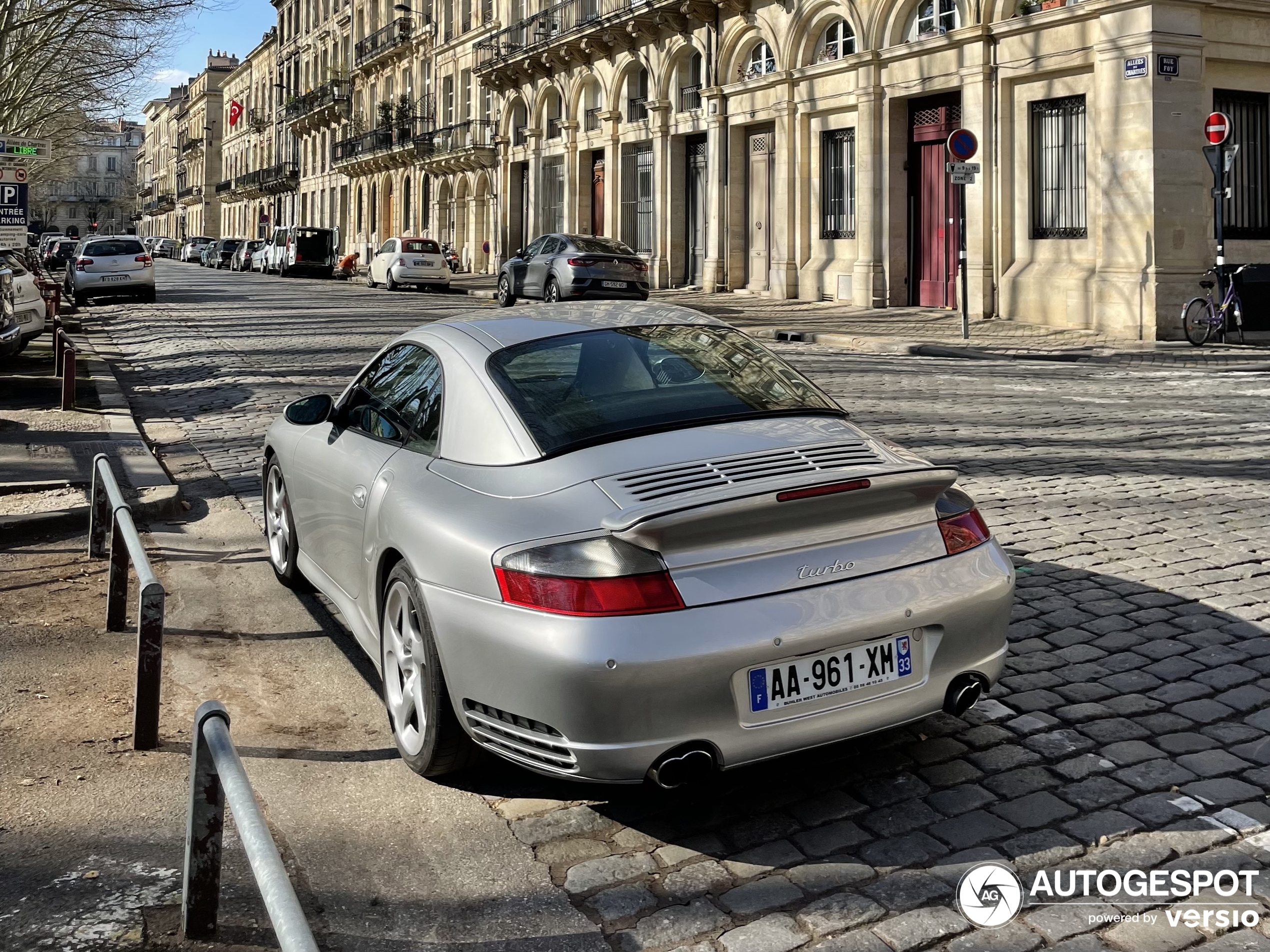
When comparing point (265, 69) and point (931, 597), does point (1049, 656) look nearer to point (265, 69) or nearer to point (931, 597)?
point (931, 597)

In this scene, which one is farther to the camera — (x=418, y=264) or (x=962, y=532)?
(x=418, y=264)

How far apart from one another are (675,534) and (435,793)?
47.3 inches

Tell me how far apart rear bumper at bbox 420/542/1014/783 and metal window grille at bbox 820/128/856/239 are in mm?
24591

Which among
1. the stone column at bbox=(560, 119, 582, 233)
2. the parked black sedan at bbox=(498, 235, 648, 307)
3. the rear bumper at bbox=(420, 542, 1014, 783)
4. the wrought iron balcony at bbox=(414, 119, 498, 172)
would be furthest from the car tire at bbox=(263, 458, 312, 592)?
the wrought iron balcony at bbox=(414, 119, 498, 172)

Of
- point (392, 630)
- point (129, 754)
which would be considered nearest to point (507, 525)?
point (392, 630)

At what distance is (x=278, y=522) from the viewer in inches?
259

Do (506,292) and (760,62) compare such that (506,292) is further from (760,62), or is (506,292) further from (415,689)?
(415,689)

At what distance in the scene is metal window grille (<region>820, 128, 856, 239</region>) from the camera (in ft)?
91.1

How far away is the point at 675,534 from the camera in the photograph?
358 cm

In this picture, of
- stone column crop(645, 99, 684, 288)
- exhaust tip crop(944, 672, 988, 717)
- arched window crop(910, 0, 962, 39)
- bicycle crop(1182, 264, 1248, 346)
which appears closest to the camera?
exhaust tip crop(944, 672, 988, 717)

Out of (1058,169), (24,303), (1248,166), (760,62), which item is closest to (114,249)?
(760,62)

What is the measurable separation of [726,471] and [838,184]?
25582mm

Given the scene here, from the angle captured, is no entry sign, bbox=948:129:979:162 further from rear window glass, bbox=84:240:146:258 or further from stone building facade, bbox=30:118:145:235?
stone building facade, bbox=30:118:145:235

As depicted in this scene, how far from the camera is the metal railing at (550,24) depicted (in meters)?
37.2
